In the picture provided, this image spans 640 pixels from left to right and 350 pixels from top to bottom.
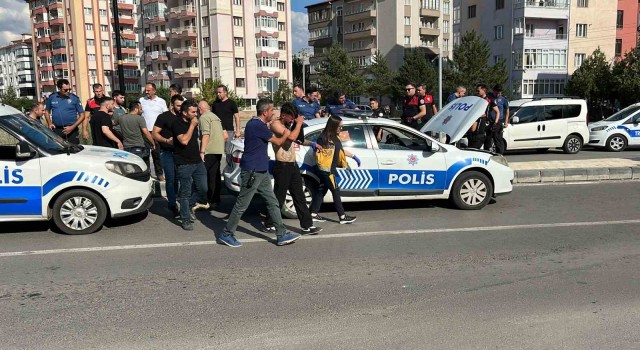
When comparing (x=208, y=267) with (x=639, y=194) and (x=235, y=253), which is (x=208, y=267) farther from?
(x=639, y=194)

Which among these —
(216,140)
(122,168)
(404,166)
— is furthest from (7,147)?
(404,166)

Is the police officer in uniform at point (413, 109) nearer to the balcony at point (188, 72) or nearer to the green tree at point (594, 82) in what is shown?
the green tree at point (594, 82)

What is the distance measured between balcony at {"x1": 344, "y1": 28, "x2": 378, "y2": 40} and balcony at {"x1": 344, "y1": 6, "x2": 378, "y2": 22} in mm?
1898

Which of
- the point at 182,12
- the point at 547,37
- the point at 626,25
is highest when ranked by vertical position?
the point at 182,12

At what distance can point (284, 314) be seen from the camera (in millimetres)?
4461

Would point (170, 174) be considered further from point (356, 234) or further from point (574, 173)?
point (574, 173)

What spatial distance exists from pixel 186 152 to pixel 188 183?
0.42m

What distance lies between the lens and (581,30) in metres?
56.3

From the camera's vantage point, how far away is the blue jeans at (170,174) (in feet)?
25.5

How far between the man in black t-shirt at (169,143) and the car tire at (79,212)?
3.57 ft

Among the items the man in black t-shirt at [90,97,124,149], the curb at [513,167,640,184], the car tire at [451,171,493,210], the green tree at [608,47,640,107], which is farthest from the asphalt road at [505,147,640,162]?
the green tree at [608,47,640,107]

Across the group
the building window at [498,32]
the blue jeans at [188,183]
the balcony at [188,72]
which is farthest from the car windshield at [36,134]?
the balcony at [188,72]

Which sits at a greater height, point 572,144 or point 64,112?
point 64,112

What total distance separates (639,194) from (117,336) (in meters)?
9.27
